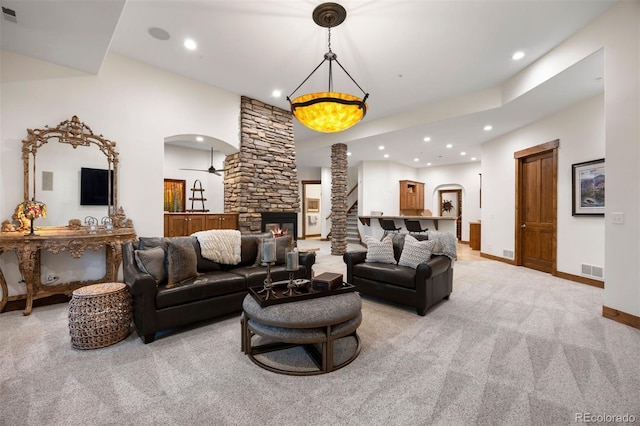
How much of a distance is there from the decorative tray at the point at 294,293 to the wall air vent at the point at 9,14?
355 centimetres

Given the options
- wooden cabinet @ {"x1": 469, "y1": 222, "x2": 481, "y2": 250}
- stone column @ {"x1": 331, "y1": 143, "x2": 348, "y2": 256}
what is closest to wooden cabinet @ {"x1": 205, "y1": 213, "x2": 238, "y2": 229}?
stone column @ {"x1": 331, "y1": 143, "x2": 348, "y2": 256}

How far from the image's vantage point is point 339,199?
8.03 meters

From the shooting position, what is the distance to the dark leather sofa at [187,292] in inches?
101

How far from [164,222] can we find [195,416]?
155 inches

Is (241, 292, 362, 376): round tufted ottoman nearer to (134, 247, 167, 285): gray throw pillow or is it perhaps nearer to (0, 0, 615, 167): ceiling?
(134, 247, 167, 285): gray throw pillow

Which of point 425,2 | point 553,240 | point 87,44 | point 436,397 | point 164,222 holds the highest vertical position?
point 425,2

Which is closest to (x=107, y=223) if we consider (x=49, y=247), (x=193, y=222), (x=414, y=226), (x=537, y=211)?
(x=49, y=247)

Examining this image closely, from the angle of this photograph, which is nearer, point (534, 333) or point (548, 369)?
point (548, 369)

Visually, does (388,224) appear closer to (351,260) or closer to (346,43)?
(351,260)

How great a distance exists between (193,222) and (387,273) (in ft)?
12.0

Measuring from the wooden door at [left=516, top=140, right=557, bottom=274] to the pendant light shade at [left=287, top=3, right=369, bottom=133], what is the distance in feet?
15.6

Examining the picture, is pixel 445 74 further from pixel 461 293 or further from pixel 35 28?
pixel 35 28

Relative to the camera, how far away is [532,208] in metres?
5.98

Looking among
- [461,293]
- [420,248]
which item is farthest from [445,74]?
[461,293]
